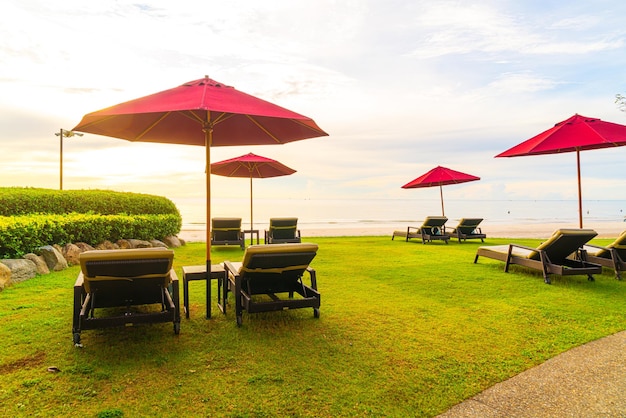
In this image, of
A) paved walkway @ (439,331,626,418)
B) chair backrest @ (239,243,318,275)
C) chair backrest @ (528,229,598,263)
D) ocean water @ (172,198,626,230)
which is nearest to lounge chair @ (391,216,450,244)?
chair backrest @ (528,229,598,263)

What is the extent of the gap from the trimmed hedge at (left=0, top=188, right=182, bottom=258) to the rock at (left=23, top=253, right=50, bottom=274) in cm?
13

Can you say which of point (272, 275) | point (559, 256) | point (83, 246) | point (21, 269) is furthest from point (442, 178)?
point (21, 269)

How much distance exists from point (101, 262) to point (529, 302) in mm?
5419

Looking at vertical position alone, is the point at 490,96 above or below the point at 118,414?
above

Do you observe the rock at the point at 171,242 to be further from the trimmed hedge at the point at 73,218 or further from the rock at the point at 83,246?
the rock at the point at 83,246

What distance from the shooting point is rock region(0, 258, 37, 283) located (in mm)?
6395

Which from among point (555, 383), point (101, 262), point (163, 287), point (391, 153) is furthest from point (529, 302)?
point (391, 153)

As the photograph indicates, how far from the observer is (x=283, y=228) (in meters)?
11.9

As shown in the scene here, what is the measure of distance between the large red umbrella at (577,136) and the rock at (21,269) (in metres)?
9.77

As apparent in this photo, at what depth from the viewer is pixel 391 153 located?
32.8m

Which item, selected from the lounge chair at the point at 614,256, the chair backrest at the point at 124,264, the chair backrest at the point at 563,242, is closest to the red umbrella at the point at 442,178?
the lounge chair at the point at 614,256

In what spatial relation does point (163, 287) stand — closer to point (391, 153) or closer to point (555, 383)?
point (555, 383)

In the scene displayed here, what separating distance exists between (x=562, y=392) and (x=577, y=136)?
5887mm

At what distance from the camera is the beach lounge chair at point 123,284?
3463 mm
